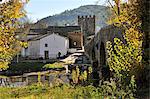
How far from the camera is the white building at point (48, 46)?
75.9m

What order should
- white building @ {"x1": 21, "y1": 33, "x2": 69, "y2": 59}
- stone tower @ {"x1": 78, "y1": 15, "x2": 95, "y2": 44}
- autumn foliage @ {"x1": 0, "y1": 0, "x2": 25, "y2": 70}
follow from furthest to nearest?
stone tower @ {"x1": 78, "y1": 15, "x2": 95, "y2": 44}, white building @ {"x1": 21, "y1": 33, "x2": 69, "y2": 59}, autumn foliage @ {"x1": 0, "y1": 0, "x2": 25, "y2": 70}

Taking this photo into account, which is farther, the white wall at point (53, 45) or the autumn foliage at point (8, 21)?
the white wall at point (53, 45)

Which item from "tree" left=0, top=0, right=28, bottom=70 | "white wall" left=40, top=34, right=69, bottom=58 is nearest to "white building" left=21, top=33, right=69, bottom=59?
"white wall" left=40, top=34, right=69, bottom=58

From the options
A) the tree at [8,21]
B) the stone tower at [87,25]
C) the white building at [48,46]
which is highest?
the stone tower at [87,25]

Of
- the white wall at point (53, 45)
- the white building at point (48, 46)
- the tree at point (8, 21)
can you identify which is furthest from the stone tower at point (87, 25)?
the tree at point (8, 21)

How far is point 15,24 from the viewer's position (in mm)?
18594

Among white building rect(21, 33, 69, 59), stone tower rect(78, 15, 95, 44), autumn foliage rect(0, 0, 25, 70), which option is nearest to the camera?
autumn foliage rect(0, 0, 25, 70)

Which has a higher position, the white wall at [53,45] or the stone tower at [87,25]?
the stone tower at [87,25]

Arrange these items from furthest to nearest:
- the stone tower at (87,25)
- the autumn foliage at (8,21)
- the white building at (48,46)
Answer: the stone tower at (87,25), the white building at (48,46), the autumn foliage at (8,21)

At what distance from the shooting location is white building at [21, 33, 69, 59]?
2987 inches

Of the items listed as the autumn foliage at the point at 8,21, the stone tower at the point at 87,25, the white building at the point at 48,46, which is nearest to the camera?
the autumn foliage at the point at 8,21

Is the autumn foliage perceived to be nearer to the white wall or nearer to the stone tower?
the white wall

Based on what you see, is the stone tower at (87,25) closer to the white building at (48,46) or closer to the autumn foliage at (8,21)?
the white building at (48,46)

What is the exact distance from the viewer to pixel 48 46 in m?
76.3
